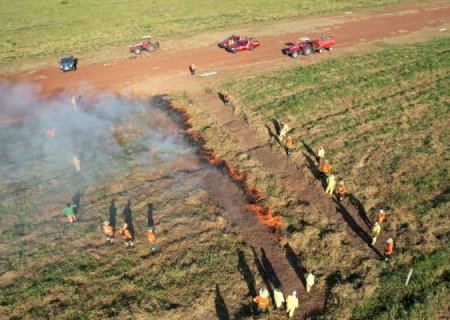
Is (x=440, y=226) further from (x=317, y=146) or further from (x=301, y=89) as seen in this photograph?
(x=301, y=89)

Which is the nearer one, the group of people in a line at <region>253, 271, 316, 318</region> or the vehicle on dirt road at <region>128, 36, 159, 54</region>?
the group of people in a line at <region>253, 271, 316, 318</region>

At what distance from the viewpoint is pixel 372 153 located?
2388 cm

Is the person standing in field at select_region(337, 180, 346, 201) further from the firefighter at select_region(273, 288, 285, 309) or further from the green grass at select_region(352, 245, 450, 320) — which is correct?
the firefighter at select_region(273, 288, 285, 309)

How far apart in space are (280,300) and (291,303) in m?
0.56

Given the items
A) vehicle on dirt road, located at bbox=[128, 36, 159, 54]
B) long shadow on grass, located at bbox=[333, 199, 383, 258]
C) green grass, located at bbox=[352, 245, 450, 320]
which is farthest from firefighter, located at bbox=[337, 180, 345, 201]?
vehicle on dirt road, located at bbox=[128, 36, 159, 54]

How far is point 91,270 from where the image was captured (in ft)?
55.9

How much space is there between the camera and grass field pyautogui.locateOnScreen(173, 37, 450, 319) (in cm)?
1585

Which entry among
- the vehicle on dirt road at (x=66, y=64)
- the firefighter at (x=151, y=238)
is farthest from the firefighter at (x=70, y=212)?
the vehicle on dirt road at (x=66, y=64)

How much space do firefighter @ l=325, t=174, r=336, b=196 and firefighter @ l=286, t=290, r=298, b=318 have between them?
24.6 feet

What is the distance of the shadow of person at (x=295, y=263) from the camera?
16.6 metres

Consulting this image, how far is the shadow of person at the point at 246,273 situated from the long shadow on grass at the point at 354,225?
5529 millimetres

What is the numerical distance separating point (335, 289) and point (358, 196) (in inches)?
253

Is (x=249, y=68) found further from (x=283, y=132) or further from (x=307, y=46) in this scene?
(x=283, y=132)

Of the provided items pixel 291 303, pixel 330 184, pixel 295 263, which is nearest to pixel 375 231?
pixel 295 263
